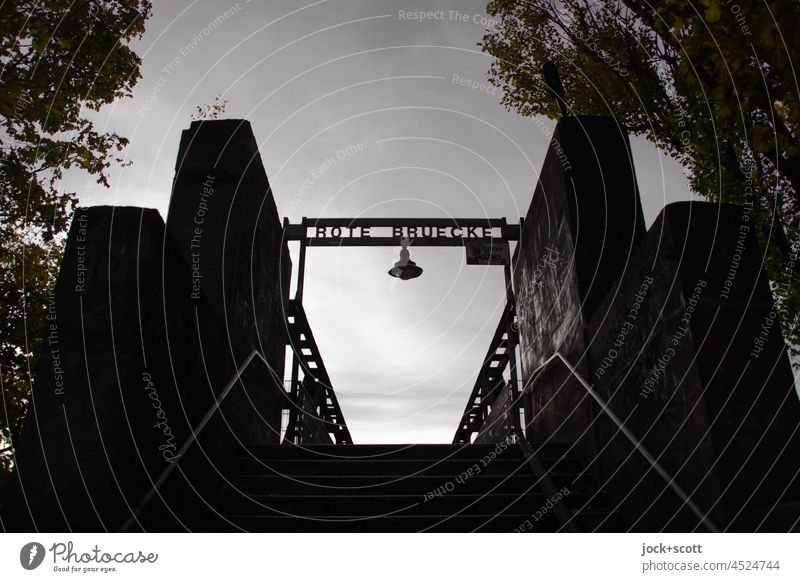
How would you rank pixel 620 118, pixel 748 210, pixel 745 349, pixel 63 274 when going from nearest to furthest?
pixel 745 349
pixel 63 274
pixel 748 210
pixel 620 118

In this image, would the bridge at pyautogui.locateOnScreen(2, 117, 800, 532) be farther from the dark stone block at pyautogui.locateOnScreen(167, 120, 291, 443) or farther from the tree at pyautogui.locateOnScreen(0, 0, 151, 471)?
the tree at pyautogui.locateOnScreen(0, 0, 151, 471)

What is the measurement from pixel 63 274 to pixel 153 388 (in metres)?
0.93

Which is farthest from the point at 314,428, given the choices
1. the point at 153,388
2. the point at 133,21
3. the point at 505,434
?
the point at 153,388

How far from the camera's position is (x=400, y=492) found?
187 inches

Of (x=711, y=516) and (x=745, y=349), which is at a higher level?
(x=745, y=349)

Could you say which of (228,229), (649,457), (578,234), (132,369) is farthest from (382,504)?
(578,234)

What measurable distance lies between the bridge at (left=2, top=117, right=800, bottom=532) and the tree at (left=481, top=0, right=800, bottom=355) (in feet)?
4.69

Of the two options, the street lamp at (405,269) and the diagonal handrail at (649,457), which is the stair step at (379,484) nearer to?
the diagonal handrail at (649,457)

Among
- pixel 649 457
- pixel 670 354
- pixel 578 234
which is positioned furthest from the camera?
pixel 578 234

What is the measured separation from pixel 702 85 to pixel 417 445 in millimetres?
4563

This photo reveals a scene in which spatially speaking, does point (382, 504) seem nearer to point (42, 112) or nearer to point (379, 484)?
point (379, 484)

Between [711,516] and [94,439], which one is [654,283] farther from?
[94,439]

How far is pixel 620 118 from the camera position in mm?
11023

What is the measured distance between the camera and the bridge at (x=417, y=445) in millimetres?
3119
